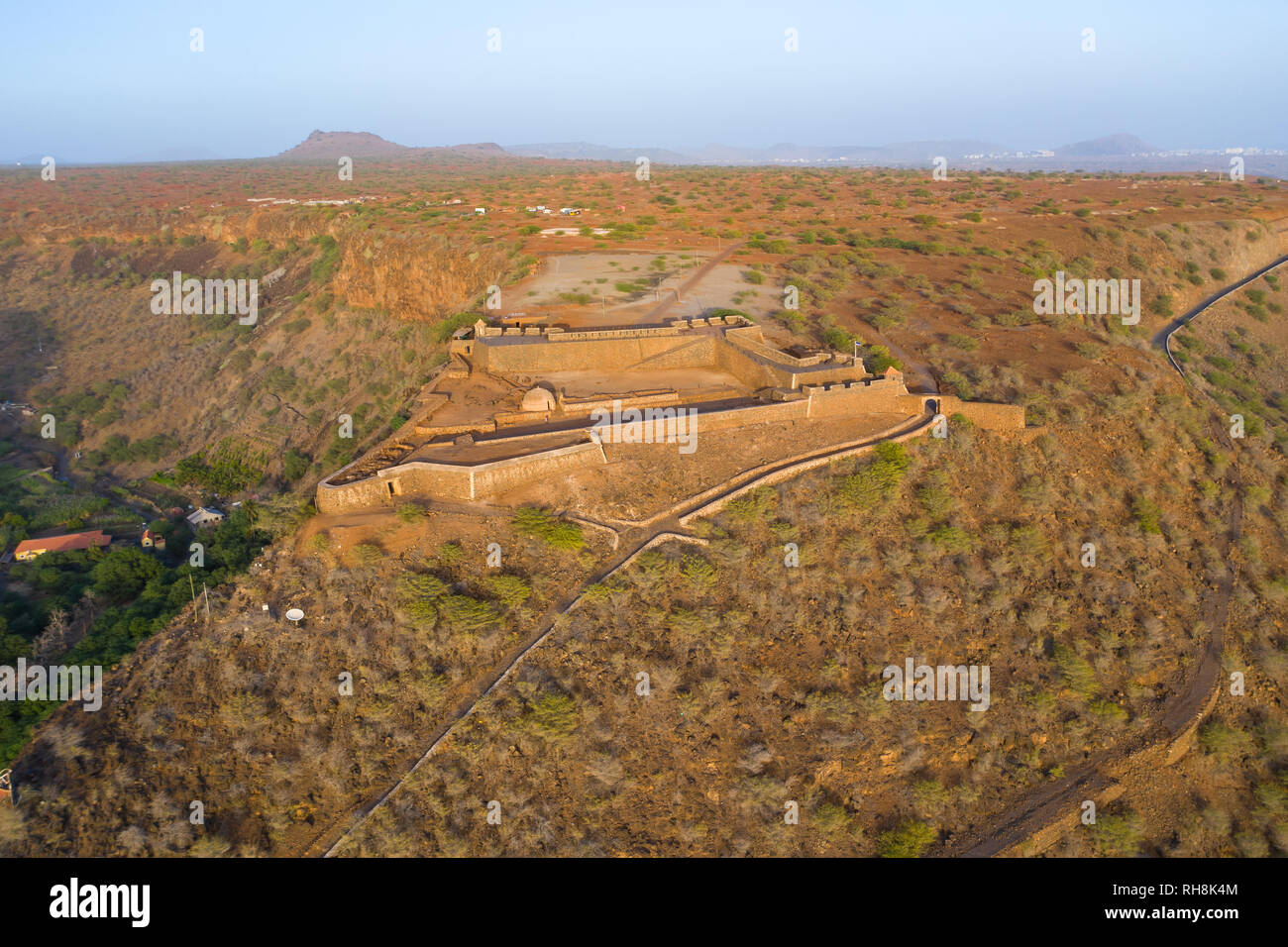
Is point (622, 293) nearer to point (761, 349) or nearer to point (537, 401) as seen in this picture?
point (761, 349)

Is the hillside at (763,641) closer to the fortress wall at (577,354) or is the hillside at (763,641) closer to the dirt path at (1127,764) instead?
the dirt path at (1127,764)

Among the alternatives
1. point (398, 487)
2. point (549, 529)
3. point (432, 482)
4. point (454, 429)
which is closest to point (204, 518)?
point (454, 429)

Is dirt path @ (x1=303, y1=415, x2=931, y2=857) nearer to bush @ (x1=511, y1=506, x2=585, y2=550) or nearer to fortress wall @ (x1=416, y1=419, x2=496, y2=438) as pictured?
bush @ (x1=511, y1=506, x2=585, y2=550)

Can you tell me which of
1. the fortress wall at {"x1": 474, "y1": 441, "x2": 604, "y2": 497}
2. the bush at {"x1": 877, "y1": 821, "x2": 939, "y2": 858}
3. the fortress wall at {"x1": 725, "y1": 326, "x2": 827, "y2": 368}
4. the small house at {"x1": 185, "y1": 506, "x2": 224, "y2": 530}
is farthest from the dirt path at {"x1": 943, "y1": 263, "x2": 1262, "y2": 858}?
the small house at {"x1": 185, "y1": 506, "x2": 224, "y2": 530}

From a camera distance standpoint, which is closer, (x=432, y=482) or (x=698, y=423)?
(x=432, y=482)
